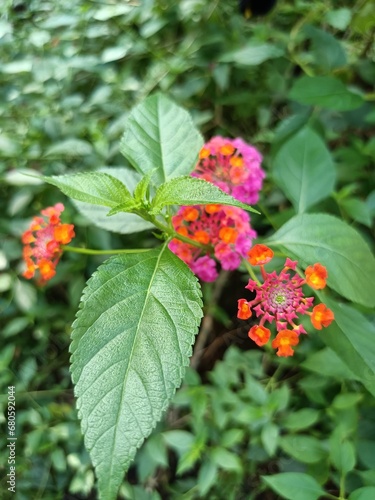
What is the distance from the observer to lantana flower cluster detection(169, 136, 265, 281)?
2.47ft

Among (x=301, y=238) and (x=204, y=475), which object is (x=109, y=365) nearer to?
(x=301, y=238)

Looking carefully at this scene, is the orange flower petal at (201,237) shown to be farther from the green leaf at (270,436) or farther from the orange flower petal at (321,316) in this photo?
the green leaf at (270,436)

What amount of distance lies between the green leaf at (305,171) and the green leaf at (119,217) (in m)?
0.30

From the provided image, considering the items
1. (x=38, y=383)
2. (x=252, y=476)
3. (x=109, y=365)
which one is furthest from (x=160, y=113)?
(x=252, y=476)

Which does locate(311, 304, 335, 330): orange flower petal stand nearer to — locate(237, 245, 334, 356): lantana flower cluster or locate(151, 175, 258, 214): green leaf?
locate(237, 245, 334, 356): lantana flower cluster

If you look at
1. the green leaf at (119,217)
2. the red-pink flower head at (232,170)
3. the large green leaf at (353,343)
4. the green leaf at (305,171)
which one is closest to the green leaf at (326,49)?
the green leaf at (305,171)

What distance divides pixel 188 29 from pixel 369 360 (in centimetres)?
122

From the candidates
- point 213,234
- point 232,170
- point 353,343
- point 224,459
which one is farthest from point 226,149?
point 224,459

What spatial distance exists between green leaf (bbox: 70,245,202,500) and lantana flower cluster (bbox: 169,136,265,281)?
4.5 inches

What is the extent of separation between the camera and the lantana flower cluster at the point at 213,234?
75cm

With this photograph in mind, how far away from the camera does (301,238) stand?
742 mm

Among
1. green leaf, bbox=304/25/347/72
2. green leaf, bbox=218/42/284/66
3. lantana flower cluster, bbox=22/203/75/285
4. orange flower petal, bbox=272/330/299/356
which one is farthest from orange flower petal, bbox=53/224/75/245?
green leaf, bbox=304/25/347/72

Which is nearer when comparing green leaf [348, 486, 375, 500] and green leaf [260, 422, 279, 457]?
green leaf [348, 486, 375, 500]

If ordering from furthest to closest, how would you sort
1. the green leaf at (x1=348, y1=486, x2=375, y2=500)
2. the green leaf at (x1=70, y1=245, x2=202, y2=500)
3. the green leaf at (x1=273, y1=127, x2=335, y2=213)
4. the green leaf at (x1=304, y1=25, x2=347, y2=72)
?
the green leaf at (x1=304, y1=25, x2=347, y2=72) < the green leaf at (x1=273, y1=127, x2=335, y2=213) < the green leaf at (x1=348, y1=486, x2=375, y2=500) < the green leaf at (x1=70, y1=245, x2=202, y2=500)
